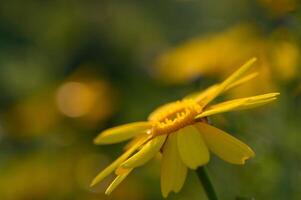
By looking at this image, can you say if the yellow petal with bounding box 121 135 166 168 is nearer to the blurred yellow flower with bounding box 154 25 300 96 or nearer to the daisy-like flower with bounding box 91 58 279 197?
the daisy-like flower with bounding box 91 58 279 197

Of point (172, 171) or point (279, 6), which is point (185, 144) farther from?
point (279, 6)

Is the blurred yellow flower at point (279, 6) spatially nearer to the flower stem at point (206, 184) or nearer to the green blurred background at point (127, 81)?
the green blurred background at point (127, 81)

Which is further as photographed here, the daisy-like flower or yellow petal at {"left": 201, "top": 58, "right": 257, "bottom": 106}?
yellow petal at {"left": 201, "top": 58, "right": 257, "bottom": 106}

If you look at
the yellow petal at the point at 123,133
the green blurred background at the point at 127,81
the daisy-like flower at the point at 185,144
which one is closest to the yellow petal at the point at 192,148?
the daisy-like flower at the point at 185,144

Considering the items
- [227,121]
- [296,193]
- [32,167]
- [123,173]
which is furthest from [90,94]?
[123,173]

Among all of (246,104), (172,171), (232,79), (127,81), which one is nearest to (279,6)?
(232,79)

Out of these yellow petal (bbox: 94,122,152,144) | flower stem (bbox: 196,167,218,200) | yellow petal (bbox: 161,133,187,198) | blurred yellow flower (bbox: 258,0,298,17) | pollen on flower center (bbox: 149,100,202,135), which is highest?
blurred yellow flower (bbox: 258,0,298,17)

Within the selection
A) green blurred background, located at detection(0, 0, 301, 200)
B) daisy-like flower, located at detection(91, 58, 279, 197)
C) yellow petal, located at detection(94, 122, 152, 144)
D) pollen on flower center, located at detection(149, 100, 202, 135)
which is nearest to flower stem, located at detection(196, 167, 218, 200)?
daisy-like flower, located at detection(91, 58, 279, 197)
